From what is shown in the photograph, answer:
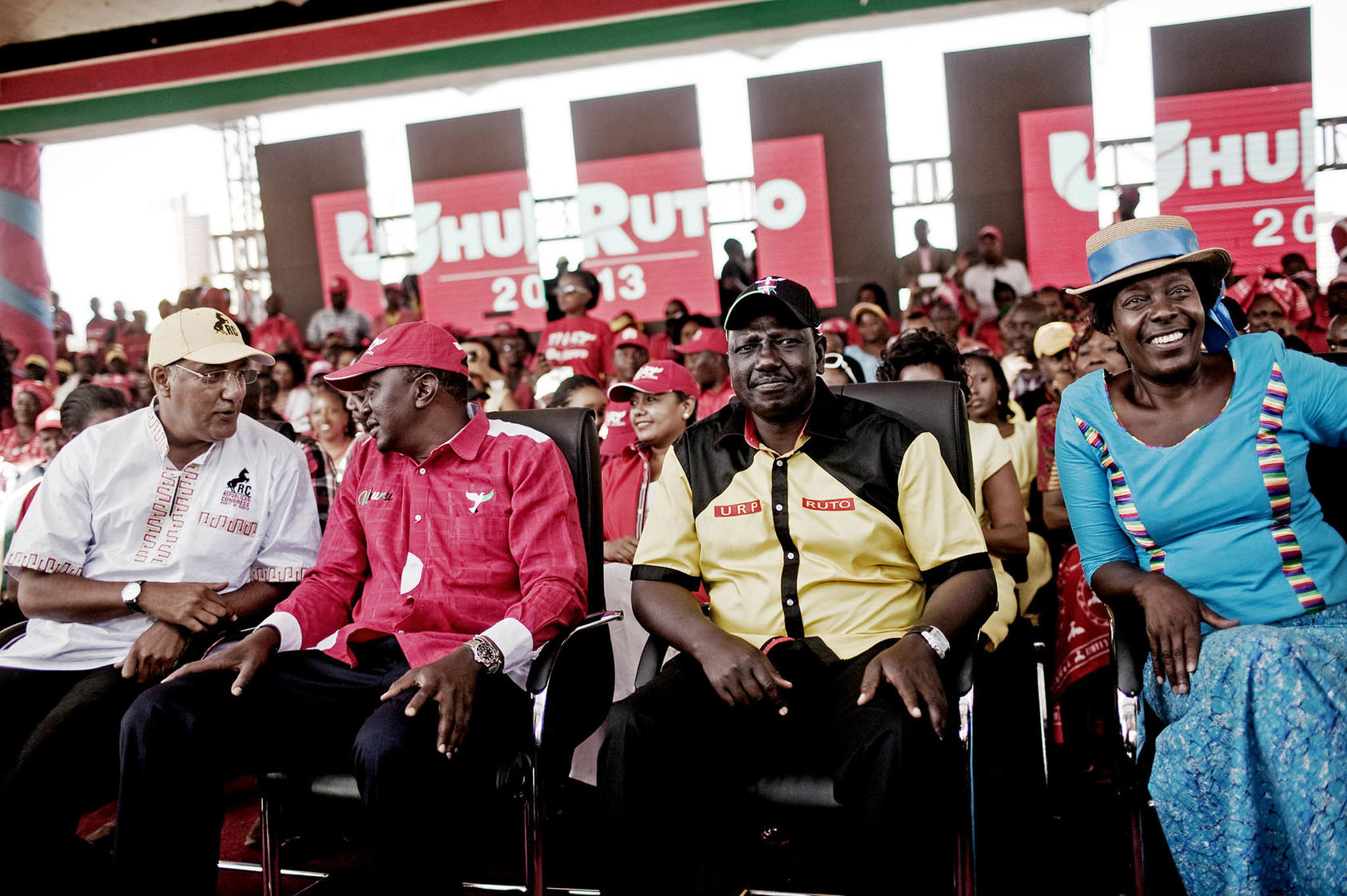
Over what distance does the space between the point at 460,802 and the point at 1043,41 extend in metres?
7.90

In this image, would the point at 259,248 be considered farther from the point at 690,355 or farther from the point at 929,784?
the point at 929,784

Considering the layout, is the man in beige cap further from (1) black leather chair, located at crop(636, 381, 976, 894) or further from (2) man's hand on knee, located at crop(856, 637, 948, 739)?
(2) man's hand on knee, located at crop(856, 637, 948, 739)

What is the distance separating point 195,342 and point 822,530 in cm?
165

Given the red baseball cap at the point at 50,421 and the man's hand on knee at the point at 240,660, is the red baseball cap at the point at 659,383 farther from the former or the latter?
the red baseball cap at the point at 50,421

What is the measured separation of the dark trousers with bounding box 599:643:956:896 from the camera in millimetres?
1826

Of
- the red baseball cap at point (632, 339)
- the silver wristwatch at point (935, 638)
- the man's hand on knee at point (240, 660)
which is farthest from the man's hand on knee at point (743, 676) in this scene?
the red baseball cap at point (632, 339)

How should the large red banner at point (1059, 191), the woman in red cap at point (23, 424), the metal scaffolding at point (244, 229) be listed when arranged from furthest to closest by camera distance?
the metal scaffolding at point (244, 229), the large red banner at point (1059, 191), the woman in red cap at point (23, 424)

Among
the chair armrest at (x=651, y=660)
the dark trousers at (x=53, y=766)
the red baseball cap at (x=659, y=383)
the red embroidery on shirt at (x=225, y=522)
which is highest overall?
the red baseball cap at (x=659, y=383)

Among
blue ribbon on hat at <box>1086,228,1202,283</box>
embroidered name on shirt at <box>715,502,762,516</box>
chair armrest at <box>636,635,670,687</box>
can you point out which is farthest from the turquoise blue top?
chair armrest at <box>636,635,670,687</box>

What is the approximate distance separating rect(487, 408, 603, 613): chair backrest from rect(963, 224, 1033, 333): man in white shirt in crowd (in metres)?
6.21

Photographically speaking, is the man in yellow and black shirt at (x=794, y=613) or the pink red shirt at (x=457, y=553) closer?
the man in yellow and black shirt at (x=794, y=613)

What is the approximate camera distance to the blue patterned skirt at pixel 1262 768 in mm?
1770

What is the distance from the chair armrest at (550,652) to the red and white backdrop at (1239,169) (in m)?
6.70

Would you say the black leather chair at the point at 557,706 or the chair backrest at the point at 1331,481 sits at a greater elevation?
the chair backrest at the point at 1331,481
